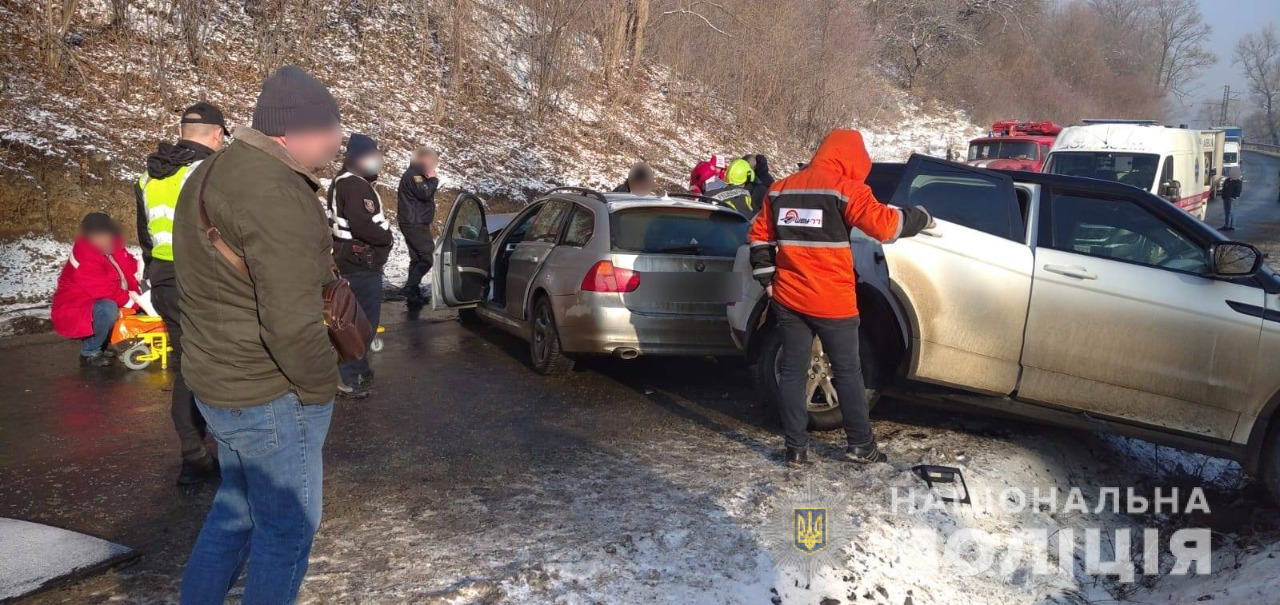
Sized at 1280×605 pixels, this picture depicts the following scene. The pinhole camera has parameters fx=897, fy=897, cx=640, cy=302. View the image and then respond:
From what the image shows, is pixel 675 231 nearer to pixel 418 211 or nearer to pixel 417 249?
pixel 418 211

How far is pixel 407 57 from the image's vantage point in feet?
68.2

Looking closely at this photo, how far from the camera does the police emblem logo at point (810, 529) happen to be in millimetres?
4309

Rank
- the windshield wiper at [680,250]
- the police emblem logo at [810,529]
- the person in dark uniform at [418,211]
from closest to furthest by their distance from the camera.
A: the police emblem logo at [810,529], the windshield wiper at [680,250], the person in dark uniform at [418,211]

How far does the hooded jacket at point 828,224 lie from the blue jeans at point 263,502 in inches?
113

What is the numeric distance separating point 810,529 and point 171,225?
3.67 metres

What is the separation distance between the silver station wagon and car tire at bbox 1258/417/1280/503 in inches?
126

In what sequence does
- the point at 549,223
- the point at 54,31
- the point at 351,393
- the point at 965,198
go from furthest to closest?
the point at 54,31 → the point at 549,223 → the point at 351,393 → the point at 965,198

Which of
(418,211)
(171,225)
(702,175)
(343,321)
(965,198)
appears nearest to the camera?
(343,321)

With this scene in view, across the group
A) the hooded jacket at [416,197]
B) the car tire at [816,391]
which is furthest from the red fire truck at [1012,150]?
the car tire at [816,391]

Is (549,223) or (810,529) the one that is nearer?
(810,529)

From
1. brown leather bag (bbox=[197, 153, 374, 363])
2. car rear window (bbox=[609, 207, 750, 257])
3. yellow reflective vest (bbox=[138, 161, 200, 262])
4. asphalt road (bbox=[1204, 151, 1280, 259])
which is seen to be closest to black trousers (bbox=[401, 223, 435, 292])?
car rear window (bbox=[609, 207, 750, 257])

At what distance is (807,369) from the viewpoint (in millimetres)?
5234

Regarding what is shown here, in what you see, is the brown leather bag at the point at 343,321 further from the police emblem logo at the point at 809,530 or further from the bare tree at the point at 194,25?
the bare tree at the point at 194,25

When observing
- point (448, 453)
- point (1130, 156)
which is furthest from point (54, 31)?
point (1130, 156)
